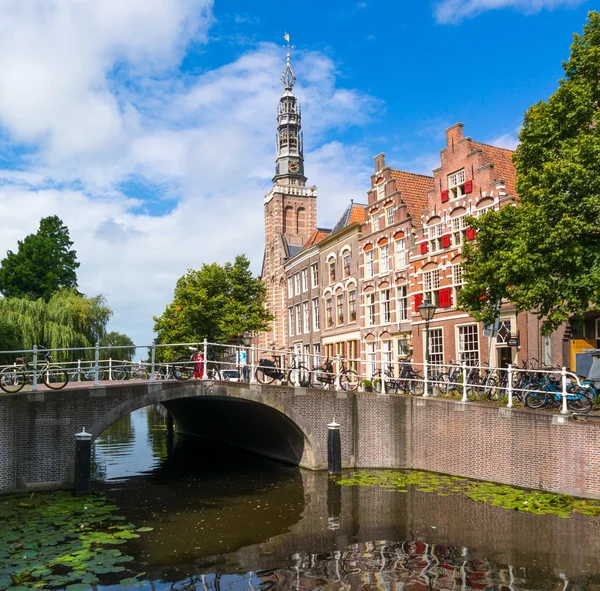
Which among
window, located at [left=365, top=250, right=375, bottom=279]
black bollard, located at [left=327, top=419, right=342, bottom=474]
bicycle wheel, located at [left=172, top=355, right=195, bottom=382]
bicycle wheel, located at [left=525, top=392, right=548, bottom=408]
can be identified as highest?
window, located at [left=365, top=250, right=375, bottom=279]

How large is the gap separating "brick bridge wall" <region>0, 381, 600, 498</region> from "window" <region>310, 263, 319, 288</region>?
18428mm

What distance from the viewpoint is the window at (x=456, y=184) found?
25445mm

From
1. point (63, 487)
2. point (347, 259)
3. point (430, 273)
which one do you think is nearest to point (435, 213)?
point (430, 273)

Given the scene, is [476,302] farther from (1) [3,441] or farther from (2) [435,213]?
(1) [3,441]

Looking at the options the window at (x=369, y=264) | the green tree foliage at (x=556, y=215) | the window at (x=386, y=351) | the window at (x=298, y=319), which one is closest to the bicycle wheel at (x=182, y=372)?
the green tree foliage at (x=556, y=215)

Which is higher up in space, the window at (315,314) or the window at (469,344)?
the window at (315,314)

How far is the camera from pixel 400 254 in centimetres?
2936

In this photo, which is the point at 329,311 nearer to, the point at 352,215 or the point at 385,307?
the point at 352,215

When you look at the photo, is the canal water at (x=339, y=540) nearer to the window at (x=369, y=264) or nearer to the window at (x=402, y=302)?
the window at (x=402, y=302)

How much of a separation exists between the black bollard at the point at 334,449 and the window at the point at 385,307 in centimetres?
1315

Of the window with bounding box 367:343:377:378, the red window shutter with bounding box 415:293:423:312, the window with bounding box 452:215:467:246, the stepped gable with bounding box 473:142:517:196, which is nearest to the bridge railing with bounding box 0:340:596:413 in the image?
the red window shutter with bounding box 415:293:423:312

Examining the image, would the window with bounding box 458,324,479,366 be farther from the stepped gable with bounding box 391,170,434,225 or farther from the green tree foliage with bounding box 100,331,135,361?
the green tree foliage with bounding box 100,331,135,361

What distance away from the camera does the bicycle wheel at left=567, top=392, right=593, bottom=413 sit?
1353 centimetres

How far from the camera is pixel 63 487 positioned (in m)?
15.6
